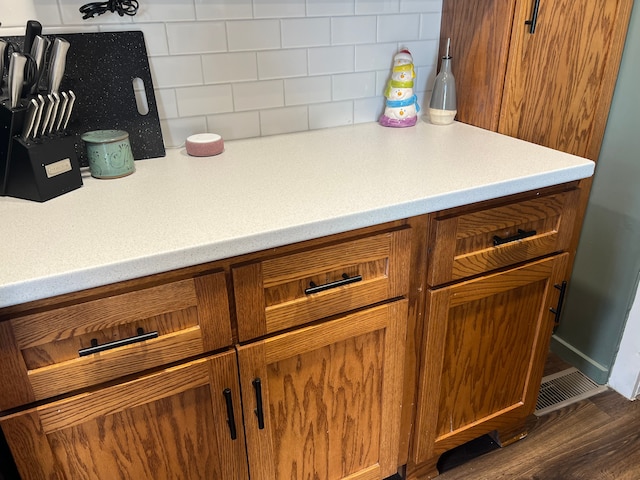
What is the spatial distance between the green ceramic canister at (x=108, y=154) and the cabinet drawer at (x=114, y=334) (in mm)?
439

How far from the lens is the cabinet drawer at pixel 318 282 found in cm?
100

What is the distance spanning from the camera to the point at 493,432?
5.49 feet

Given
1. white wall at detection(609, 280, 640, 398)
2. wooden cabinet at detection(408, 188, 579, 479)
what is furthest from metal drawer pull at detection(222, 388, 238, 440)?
white wall at detection(609, 280, 640, 398)

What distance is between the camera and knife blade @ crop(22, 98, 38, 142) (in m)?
1.04

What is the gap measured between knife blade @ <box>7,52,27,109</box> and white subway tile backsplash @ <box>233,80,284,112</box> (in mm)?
564

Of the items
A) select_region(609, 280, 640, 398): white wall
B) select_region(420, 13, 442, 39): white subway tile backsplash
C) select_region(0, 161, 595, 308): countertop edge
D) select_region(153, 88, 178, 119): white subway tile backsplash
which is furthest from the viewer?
select_region(609, 280, 640, 398): white wall

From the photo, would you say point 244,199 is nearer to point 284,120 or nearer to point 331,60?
point 284,120

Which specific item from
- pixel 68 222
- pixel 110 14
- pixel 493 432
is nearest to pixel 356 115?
pixel 110 14

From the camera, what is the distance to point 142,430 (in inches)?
40.5

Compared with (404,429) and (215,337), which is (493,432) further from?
(215,337)

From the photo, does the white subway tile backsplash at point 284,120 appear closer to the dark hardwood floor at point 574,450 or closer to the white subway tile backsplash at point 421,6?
the white subway tile backsplash at point 421,6

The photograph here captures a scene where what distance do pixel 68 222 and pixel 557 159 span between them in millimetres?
1114

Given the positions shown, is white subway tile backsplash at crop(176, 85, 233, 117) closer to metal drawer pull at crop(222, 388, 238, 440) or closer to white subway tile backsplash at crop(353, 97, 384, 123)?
white subway tile backsplash at crop(353, 97, 384, 123)

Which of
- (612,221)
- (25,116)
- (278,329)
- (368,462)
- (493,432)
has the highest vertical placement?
(25,116)
